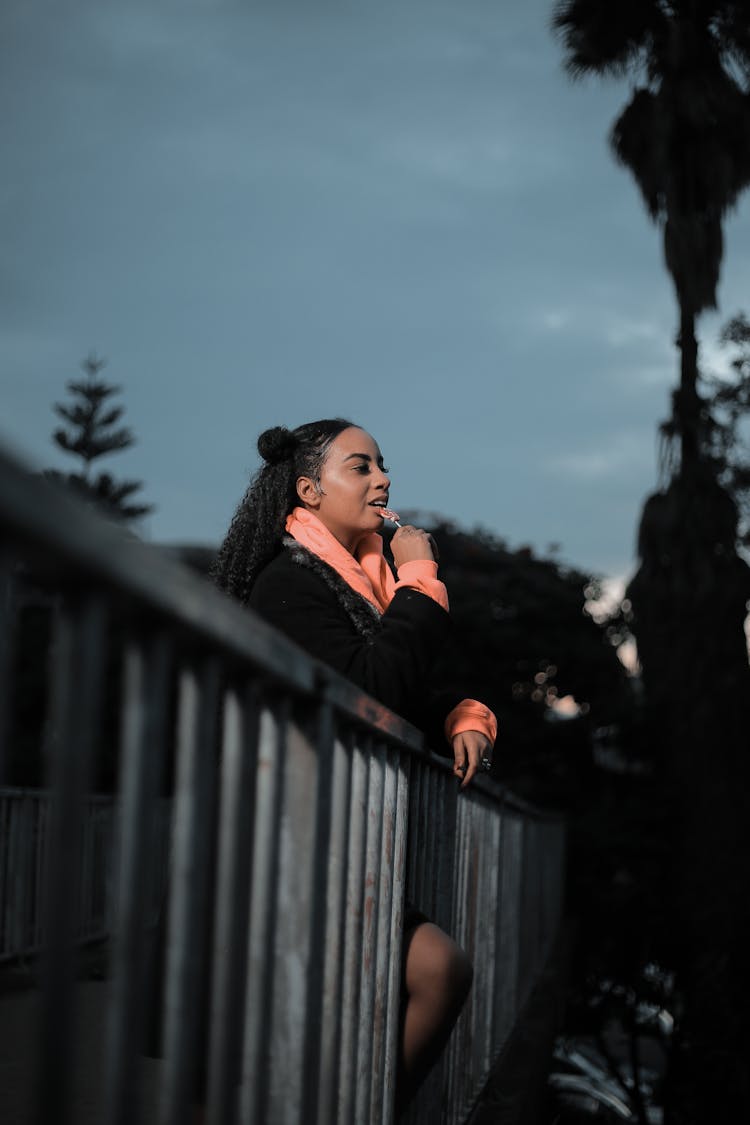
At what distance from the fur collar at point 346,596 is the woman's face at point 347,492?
0.23 meters

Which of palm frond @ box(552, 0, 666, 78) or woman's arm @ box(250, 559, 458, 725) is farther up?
palm frond @ box(552, 0, 666, 78)

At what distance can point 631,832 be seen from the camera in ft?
60.8

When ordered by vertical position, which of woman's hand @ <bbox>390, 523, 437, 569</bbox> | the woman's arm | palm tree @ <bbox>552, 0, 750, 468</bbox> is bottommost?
the woman's arm

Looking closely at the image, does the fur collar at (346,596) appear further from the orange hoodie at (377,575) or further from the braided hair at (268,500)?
Result: the braided hair at (268,500)

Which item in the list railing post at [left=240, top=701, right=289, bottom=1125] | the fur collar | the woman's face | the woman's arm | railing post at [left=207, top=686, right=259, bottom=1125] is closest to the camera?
railing post at [left=207, top=686, right=259, bottom=1125]

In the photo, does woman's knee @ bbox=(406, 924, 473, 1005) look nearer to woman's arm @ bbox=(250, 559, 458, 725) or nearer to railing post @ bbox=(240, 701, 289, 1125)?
woman's arm @ bbox=(250, 559, 458, 725)

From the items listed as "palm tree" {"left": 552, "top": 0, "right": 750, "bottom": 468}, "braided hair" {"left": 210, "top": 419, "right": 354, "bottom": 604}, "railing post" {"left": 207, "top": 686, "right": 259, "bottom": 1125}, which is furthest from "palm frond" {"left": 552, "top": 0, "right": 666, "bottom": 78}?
"railing post" {"left": 207, "top": 686, "right": 259, "bottom": 1125}

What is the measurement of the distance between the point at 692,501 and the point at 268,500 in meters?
14.4

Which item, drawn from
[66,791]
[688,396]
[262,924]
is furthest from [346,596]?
[688,396]

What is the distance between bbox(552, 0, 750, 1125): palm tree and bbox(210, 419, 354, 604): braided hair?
12.1 m

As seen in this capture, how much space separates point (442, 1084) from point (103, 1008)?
2706 mm

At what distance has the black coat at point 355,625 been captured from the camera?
9.26ft

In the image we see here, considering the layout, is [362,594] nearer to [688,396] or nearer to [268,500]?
[268,500]

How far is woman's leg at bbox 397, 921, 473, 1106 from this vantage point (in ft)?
8.70
